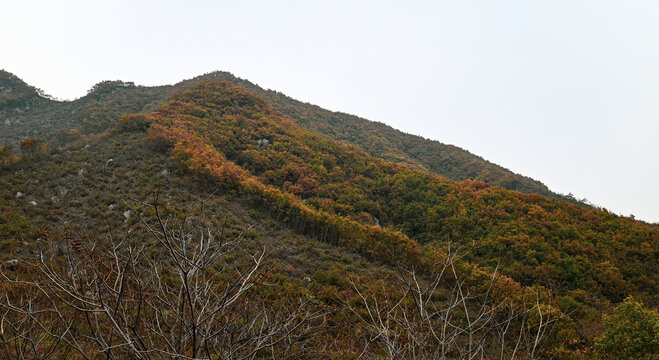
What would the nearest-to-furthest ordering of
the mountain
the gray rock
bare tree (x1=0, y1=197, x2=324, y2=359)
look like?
bare tree (x1=0, y1=197, x2=324, y2=359) < the gray rock < the mountain

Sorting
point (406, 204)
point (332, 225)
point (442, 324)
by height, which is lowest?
point (332, 225)

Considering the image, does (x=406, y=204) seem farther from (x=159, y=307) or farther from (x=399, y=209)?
(x=159, y=307)

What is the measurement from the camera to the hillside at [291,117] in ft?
104

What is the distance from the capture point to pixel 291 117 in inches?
1630

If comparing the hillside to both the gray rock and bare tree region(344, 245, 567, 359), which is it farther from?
bare tree region(344, 245, 567, 359)

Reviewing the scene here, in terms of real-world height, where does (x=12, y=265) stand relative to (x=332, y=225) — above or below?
below

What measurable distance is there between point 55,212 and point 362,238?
1352cm

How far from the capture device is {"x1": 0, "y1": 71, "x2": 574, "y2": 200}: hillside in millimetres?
31828

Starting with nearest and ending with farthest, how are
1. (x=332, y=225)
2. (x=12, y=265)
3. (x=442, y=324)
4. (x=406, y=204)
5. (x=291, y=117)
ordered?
(x=442, y=324), (x=12, y=265), (x=332, y=225), (x=406, y=204), (x=291, y=117)

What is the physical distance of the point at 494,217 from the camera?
55.1 feet

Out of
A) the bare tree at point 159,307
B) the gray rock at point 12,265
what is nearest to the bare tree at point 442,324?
the bare tree at point 159,307

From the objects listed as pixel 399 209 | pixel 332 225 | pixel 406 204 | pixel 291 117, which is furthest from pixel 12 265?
pixel 291 117

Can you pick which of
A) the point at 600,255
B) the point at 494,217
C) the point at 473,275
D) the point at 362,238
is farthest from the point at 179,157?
the point at 600,255

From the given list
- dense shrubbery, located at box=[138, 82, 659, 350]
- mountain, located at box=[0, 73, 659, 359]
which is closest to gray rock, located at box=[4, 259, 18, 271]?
mountain, located at box=[0, 73, 659, 359]
